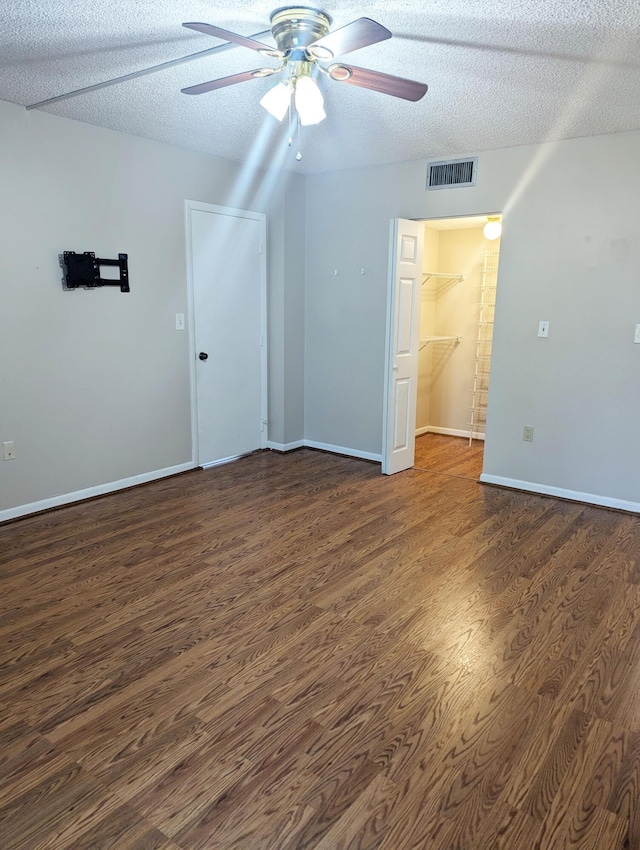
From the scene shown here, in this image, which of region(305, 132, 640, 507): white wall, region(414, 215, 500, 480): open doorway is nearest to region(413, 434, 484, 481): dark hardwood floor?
region(414, 215, 500, 480): open doorway

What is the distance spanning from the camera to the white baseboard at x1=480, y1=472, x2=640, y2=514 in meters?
3.86

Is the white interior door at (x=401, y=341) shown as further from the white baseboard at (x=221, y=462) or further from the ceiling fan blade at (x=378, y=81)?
the ceiling fan blade at (x=378, y=81)

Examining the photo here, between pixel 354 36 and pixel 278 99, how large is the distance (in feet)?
2.04

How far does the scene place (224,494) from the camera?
4102 millimetres

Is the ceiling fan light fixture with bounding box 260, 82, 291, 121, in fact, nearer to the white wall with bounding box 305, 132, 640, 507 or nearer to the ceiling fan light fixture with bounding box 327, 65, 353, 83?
the ceiling fan light fixture with bounding box 327, 65, 353, 83

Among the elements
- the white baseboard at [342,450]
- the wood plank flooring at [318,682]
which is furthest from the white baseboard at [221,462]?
the wood plank flooring at [318,682]

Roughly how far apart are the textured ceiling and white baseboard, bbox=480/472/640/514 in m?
2.38

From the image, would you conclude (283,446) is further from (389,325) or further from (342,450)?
(389,325)

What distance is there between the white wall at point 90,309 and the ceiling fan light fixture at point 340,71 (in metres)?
2.12

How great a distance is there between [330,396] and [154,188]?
2265 millimetres

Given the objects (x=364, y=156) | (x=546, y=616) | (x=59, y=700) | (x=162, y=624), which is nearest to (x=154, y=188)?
(x=364, y=156)

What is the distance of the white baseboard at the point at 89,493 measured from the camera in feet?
11.7

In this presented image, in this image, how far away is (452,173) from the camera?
13.9 ft

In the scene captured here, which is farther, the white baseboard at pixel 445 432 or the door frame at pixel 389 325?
the white baseboard at pixel 445 432
